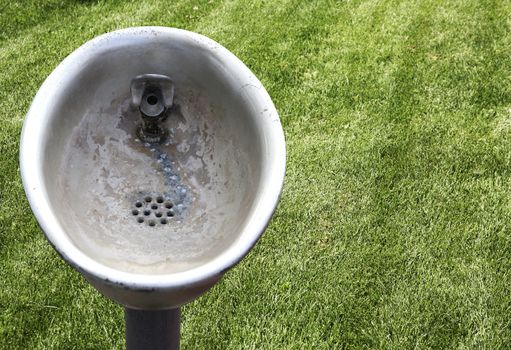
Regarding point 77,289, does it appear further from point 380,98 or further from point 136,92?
point 380,98

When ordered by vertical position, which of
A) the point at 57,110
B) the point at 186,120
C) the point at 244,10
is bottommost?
the point at 244,10

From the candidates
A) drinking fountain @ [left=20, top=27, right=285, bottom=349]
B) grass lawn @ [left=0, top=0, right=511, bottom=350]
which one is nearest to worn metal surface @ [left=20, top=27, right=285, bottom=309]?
drinking fountain @ [left=20, top=27, right=285, bottom=349]

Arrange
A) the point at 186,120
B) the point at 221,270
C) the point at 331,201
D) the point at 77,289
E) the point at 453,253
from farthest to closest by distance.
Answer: the point at 331,201, the point at 453,253, the point at 77,289, the point at 186,120, the point at 221,270

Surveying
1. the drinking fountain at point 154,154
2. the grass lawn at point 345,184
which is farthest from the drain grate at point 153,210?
the grass lawn at point 345,184

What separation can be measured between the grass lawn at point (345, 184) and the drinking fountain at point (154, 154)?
122 centimetres

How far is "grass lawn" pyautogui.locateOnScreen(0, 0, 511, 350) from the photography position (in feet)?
10.5

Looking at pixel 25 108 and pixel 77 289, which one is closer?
pixel 77 289

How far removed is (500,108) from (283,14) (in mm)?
1972

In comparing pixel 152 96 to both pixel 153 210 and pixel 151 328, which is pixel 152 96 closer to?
pixel 153 210

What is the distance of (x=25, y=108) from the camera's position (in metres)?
4.48

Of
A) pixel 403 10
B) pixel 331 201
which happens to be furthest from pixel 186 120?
pixel 403 10

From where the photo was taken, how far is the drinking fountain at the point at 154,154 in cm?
187

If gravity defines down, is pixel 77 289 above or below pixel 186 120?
below

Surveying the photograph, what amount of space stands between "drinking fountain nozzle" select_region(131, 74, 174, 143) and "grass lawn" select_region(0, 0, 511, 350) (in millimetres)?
1361
